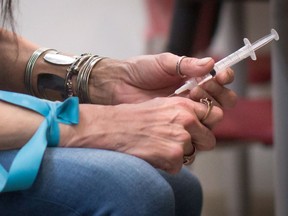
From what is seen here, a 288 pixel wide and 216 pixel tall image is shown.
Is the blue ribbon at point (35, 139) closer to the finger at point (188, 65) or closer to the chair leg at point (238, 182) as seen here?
the finger at point (188, 65)

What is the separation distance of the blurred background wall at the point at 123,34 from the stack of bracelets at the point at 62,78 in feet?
3.96

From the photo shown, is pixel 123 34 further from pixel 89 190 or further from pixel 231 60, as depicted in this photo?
pixel 89 190

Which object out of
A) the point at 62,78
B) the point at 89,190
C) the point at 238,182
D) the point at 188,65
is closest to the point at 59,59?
the point at 62,78

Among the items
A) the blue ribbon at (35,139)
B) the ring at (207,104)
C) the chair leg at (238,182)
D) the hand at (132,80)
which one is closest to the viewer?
the blue ribbon at (35,139)

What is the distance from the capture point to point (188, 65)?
843 millimetres

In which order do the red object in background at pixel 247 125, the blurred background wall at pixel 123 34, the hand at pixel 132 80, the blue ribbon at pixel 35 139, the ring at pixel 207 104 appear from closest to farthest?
the blue ribbon at pixel 35 139 < the ring at pixel 207 104 < the hand at pixel 132 80 < the red object in background at pixel 247 125 < the blurred background wall at pixel 123 34

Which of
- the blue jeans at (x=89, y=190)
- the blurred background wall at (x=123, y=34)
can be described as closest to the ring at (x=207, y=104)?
the blue jeans at (x=89, y=190)

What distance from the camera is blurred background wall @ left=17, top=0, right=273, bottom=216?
2201mm

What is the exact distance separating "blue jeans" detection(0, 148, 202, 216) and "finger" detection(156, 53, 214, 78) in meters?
0.20

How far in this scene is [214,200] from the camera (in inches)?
87.9

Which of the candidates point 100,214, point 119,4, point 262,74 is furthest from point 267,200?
point 100,214

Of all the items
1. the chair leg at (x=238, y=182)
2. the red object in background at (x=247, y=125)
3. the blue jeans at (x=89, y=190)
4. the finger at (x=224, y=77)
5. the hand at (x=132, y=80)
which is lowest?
the chair leg at (x=238, y=182)

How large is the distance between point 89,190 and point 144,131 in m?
0.13

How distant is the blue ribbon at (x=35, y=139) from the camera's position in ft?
2.18
